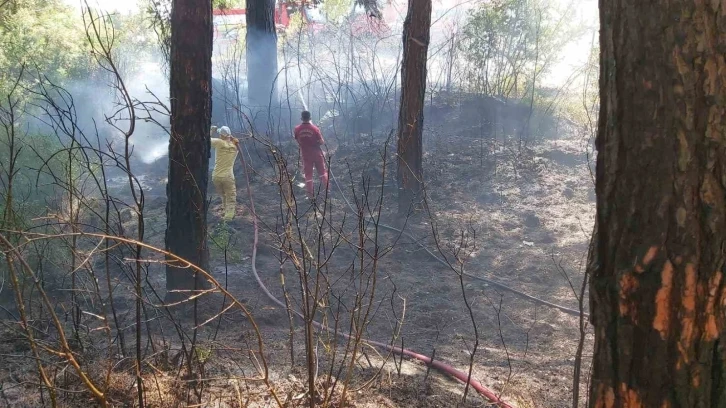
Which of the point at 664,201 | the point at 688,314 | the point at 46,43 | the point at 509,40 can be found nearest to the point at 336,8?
the point at 509,40

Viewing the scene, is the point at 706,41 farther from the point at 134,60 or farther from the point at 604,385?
the point at 134,60

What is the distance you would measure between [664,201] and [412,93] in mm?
7693

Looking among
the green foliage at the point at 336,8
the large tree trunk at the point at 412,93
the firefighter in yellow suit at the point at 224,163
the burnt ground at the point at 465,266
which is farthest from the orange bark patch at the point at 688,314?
the green foliage at the point at 336,8

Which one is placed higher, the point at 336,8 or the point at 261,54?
the point at 336,8

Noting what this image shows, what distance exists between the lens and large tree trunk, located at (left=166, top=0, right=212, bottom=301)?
583 centimetres

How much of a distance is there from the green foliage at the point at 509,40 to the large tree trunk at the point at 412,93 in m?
4.55

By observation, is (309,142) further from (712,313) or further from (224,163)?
(712,313)

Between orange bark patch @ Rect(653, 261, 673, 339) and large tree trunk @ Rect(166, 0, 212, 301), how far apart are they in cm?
443

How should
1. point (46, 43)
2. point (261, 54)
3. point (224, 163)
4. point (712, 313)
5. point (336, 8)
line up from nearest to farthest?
point (712, 313) → point (224, 163) → point (46, 43) → point (261, 54) → point (336, 8)

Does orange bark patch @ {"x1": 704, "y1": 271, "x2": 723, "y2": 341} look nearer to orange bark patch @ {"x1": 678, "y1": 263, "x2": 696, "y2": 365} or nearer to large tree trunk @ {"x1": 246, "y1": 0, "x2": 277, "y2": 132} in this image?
orange bark patch @ {"x1": 678, "y1": 263, "x2": 696, "y2": 365}

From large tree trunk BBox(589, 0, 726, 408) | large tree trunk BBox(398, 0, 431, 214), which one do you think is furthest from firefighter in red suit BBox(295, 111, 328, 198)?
large tree trunk BBox(589, 0, 726, 408)

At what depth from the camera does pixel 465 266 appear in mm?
8227

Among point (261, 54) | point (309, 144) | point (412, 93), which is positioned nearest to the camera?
point (412, 93)

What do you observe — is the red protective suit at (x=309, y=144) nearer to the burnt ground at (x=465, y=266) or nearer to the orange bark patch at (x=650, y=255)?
the burnt ground at (x=465, y=266)
